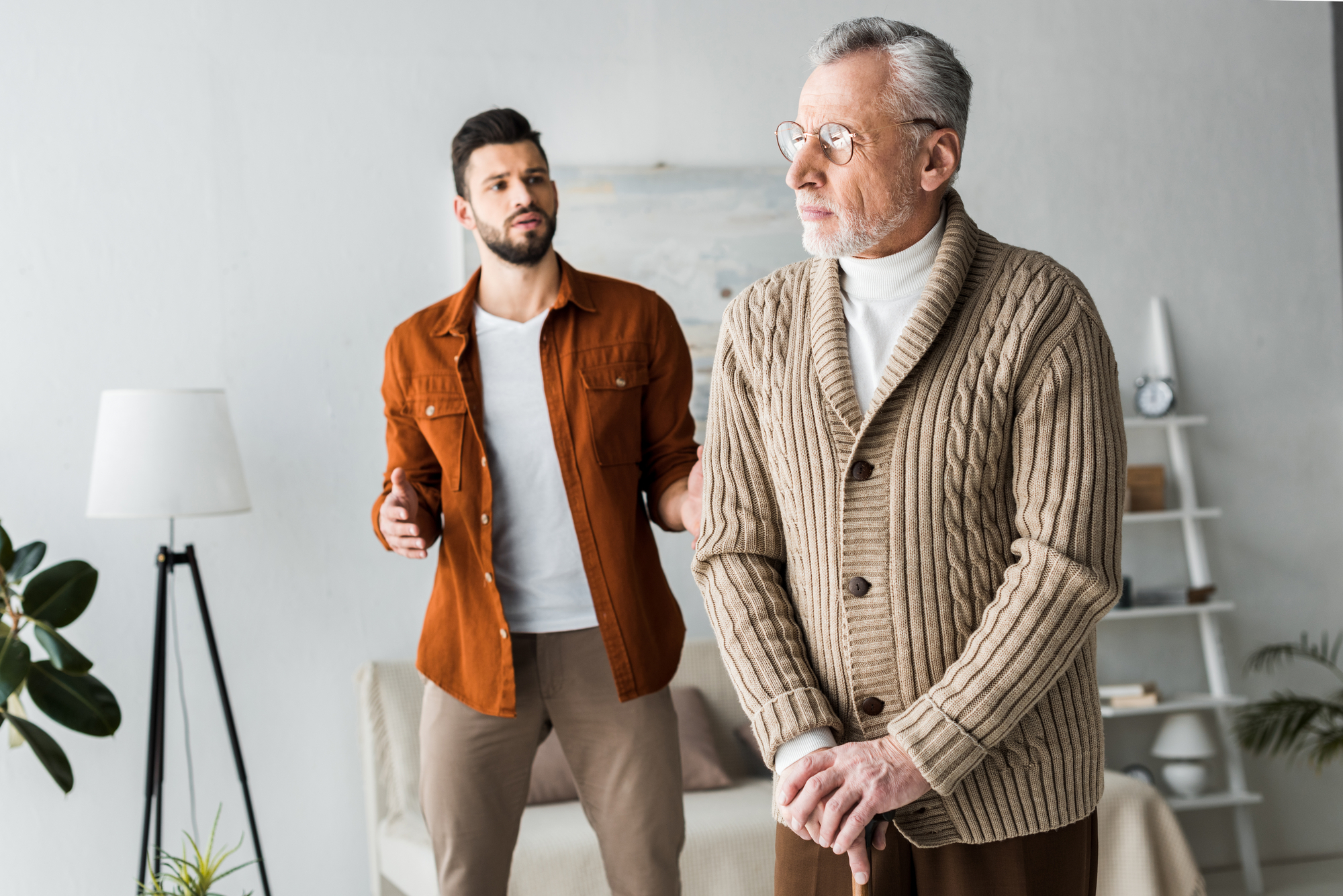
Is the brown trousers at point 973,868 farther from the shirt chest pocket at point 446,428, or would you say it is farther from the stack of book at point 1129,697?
the stack of book at point 1129,697

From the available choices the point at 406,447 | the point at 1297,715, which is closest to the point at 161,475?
the point at 406,447

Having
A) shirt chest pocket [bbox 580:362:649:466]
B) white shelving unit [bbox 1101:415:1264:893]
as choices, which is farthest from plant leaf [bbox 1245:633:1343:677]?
shirt chest pocket [bbox 580:362:649:466]

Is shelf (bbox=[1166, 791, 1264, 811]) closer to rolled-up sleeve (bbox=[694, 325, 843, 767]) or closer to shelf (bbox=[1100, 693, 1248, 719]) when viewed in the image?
shelf (bbox=[1100, 693, 1248, 719])

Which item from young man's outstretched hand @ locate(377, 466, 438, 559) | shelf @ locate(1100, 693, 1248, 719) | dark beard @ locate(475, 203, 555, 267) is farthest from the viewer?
shelf @ locate(1100, 693, 1248, 719)

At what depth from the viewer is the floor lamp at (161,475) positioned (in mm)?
2752

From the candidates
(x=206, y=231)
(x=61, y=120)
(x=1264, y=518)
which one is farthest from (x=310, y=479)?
(x=1264, y=518)

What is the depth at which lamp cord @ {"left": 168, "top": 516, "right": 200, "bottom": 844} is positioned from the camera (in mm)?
3205

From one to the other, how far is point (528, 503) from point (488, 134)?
0.70 meters

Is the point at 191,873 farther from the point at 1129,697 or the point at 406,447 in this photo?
the point at 1129,697

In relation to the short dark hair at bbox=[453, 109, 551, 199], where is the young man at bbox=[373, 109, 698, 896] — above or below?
below

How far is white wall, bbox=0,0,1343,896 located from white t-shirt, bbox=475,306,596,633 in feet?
4.74

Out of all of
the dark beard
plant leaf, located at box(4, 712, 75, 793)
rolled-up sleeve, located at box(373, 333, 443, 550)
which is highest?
the dark beard

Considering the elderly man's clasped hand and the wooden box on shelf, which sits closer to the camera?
the elderly man's clasped hand

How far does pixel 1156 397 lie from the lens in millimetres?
3883
